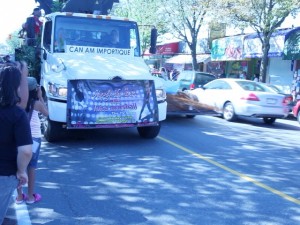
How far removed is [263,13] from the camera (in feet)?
63.5

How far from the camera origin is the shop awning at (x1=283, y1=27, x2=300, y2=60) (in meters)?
19.7

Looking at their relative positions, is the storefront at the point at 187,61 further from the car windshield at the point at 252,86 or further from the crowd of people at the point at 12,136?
the crowd of people at the point at 12,136

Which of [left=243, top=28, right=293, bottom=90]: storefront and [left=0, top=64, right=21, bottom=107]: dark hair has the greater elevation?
[left=243, top=28, right=293, bottom=90]: storefront

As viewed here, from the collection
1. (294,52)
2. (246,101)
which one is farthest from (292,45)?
(246,101)

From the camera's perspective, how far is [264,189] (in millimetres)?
5973

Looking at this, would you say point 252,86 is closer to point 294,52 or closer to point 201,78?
point 201,78

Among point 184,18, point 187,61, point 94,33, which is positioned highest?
point 184,18

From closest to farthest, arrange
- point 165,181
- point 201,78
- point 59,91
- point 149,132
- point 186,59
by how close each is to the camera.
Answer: point 165,181 → point 59,91 → point 149,132 → point 201,78 → point 186,59

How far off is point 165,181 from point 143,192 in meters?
0.63

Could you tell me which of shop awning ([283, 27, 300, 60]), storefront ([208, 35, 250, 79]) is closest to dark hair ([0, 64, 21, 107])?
shop awning ([283, 27, 300, 60])

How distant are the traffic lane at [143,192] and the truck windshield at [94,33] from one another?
2.53m

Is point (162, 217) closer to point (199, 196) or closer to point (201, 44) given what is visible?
point (199, 196)

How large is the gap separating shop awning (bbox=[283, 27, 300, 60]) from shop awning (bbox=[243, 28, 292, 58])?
469mm

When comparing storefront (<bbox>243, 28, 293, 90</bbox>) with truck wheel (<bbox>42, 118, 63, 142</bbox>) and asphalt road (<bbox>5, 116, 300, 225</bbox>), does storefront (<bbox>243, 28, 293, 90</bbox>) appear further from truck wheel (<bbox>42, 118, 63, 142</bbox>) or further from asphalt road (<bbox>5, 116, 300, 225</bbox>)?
truck wheel (<bbox>42, 118, 63, 142</bbox>)
